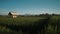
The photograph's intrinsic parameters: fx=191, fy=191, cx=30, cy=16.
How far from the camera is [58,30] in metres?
11.7

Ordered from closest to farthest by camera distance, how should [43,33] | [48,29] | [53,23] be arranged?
[43,33] < [48,29] < [53,23]

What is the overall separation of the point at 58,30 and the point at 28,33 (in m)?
1.85

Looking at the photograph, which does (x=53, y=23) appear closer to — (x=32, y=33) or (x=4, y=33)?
(x=32, y=33)

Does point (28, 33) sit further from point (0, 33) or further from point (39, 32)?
point (0, 33)

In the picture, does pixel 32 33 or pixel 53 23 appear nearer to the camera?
pixel 32 33

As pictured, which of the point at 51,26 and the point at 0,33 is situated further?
the point at 51,26

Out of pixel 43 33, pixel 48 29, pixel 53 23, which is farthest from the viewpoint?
pixel 53 23

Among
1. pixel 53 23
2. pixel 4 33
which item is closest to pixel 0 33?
pixel 4 33

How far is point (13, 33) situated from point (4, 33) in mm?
538

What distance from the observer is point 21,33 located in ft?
37.7

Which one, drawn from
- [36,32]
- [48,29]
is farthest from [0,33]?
[48,29]

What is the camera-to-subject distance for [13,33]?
1150cm

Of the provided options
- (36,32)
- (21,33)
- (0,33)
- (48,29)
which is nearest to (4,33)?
(0,33)

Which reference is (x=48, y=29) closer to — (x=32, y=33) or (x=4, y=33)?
(x=32, y=33)
